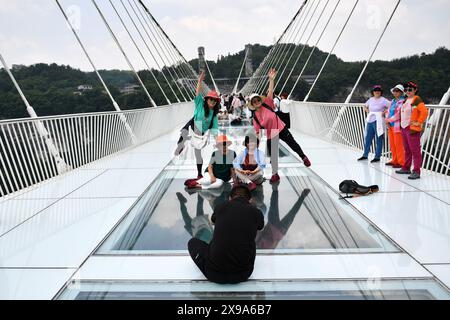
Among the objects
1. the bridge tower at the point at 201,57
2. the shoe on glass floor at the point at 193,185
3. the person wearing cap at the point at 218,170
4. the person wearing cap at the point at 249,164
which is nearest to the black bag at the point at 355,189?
the person wearing cap at the point at 249,164

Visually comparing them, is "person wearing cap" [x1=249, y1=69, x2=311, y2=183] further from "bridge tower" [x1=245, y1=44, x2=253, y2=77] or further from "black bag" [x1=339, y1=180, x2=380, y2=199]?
"bridge tower" [x1=245, y1=44, x2=253, y2=77]

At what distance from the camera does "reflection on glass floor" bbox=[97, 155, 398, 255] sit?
2.79 meters

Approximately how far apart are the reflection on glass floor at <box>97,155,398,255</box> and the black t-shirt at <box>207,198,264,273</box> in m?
0.50

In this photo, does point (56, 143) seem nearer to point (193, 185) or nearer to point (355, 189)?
point (193, 185)

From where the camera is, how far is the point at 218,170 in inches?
183

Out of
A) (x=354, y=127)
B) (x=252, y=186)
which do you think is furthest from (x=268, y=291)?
(x=354, y=127)

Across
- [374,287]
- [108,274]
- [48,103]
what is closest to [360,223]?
[374,287]

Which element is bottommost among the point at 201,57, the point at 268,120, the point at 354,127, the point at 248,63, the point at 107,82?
the point at 248,63

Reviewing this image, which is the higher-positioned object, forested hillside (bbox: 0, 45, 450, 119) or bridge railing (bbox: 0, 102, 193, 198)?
bridge railing (bbox: 0, 102, 193, 198)

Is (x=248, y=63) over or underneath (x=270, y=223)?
underneath

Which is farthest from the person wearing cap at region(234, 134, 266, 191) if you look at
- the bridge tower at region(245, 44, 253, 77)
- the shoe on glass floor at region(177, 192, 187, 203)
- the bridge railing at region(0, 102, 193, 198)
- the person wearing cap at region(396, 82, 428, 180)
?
the bridge tower at region(245, 44, 253, 77)

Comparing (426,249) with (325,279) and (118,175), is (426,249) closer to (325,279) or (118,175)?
(325,279)

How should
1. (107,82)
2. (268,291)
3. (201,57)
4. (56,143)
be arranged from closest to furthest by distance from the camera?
(268,291)
(56,143)
(107,82)
(201,57)

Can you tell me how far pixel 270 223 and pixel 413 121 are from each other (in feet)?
8.79
